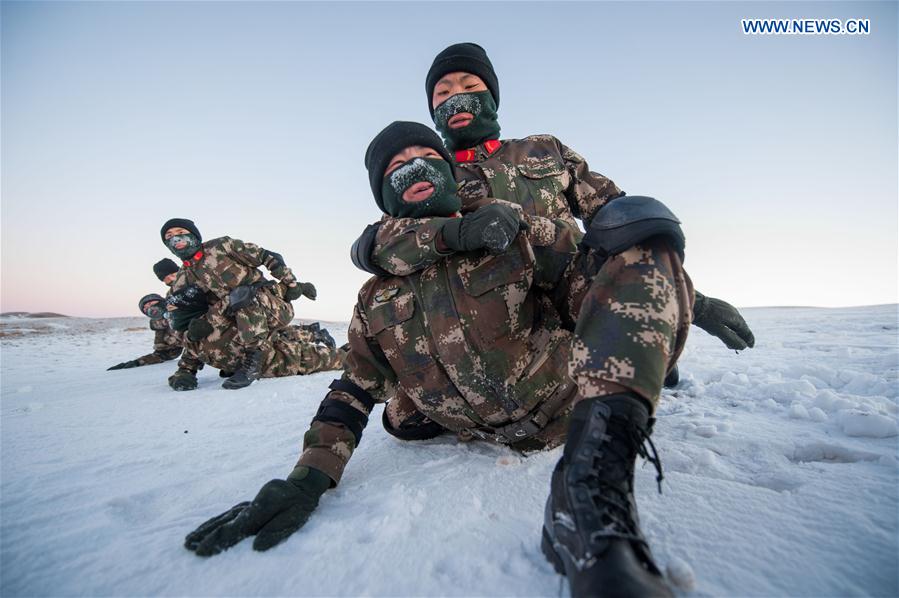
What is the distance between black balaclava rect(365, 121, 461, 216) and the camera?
158 centimetres

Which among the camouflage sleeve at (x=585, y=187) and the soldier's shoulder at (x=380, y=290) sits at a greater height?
the camouflage sleeve at (x=585, y=187)

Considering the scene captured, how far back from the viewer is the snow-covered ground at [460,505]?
83cm

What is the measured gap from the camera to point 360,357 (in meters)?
1.57

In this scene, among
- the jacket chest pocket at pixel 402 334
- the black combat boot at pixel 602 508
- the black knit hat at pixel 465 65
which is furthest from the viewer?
the black knit hat at pixel 465 65

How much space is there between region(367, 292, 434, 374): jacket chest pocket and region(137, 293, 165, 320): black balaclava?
7767 millimetres

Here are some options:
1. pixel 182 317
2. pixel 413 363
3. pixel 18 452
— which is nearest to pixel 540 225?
pixel 413 363

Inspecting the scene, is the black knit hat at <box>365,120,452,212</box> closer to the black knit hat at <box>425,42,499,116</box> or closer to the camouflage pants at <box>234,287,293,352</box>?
the black knit hat at <box>425,42,499,116</box>

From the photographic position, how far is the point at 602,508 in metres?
0.78

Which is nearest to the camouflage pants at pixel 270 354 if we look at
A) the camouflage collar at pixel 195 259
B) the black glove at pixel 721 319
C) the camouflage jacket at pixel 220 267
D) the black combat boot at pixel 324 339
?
the camouflage jacket at pixel 220 267

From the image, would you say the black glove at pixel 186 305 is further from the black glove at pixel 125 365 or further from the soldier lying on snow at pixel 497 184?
the soldier lying on snow at pixel 497 184

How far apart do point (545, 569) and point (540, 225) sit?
105 cm

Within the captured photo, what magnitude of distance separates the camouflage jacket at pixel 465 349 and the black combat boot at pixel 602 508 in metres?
0.49

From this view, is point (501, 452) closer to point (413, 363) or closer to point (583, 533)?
point (413, 363)

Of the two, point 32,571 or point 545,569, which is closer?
point 545,569
